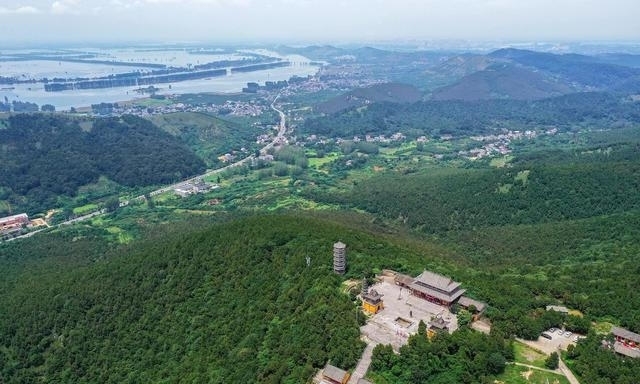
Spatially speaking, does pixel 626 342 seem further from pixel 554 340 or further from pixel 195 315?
pixel 195 315

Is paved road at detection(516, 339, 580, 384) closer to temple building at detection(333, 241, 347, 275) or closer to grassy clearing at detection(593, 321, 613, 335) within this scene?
grassy clearing at detection(593, 321, 613, 335)

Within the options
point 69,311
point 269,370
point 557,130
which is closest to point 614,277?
point 269,370

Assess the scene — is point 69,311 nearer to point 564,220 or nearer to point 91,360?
point 91,360

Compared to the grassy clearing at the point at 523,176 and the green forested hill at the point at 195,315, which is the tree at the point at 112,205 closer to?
the green forested hill at the point at 195,315

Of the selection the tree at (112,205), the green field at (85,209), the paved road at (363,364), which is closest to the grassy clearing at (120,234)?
the tree at (112,205)

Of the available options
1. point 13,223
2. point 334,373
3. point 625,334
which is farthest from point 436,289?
point 13,223
